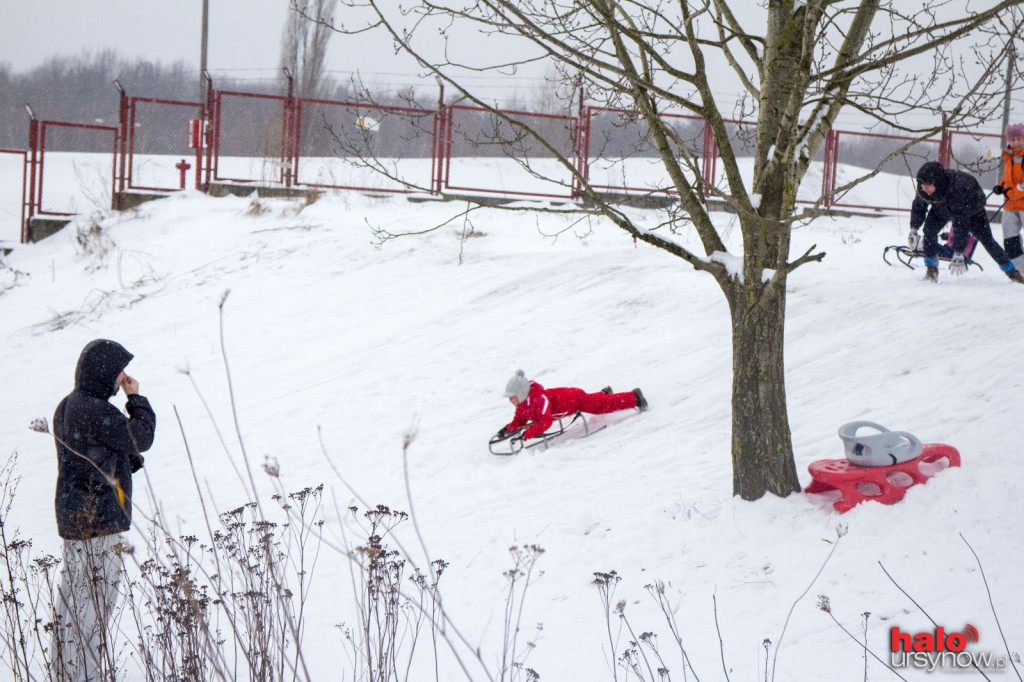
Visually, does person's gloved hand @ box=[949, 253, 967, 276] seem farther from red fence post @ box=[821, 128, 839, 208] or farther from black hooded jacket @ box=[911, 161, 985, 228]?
red fence post @ box=[821, 128, 839, 208]

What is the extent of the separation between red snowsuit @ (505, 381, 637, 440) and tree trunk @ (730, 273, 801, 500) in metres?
1.85

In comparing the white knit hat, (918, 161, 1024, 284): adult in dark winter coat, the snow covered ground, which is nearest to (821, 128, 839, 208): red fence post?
the snow covered ground

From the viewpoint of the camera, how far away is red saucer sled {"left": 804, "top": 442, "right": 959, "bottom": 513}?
4352 mm

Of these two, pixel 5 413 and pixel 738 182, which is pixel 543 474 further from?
pixel 5 413

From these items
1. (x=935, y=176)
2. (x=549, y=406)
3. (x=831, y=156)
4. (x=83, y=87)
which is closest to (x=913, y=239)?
(x=935, y=176)

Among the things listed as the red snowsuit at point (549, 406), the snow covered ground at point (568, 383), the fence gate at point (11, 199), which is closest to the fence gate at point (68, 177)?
the fence gate at point (11, 199)

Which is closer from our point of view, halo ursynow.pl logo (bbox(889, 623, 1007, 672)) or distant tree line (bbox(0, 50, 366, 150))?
halo ursynow.pl logo (bbox(889, 623, 1007, 672))

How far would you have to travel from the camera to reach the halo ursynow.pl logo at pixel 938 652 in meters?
3.07

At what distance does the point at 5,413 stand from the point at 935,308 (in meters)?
9.08

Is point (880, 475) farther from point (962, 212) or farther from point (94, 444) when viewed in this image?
point (962, 212)

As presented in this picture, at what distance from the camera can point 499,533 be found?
203 inches

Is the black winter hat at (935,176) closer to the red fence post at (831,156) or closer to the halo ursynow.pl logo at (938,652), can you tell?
the halo ursynow.pl logo at (938,652)

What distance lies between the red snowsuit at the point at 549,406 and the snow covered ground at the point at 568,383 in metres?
0.21

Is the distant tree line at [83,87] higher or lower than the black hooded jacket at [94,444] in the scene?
higher
